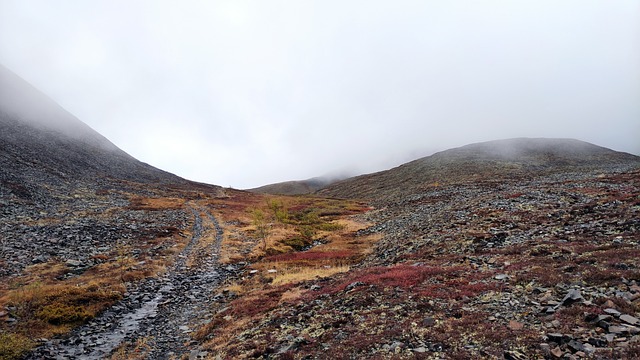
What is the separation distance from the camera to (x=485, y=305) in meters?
15.0

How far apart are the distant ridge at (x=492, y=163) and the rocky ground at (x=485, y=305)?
84440mm

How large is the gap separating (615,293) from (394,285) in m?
9.95

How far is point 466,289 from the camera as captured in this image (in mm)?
17375

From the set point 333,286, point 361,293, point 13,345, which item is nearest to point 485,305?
point 361,293

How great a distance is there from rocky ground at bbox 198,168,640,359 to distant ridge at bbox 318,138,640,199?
84.4 metres

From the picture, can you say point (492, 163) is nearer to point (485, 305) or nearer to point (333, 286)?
point (333, 286)

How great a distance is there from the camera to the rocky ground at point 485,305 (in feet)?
36.8

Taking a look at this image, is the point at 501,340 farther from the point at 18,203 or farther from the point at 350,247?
the point at 18,203

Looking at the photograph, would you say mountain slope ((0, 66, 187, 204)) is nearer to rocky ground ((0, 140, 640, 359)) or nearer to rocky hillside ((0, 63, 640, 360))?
rocky hillside ((0, 63, 640, 360))

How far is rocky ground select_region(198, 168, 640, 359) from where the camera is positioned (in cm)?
1123

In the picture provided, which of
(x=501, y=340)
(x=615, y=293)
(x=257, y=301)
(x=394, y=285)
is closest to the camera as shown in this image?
(x=501, y=340)

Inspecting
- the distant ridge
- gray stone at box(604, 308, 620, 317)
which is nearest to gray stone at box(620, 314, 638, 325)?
gray stone at box(604, 308, 620, 317)

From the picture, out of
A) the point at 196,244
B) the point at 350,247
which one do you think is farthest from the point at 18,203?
the point at 350,247

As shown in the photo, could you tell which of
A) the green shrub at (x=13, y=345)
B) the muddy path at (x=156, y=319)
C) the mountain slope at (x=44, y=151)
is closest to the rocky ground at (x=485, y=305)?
the muddy path at (x=156, y=319)
